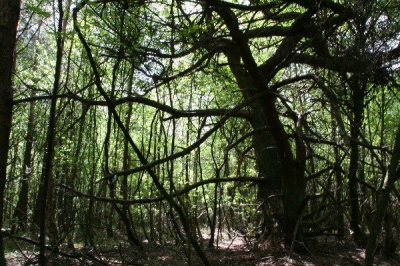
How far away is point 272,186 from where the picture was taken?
591cm

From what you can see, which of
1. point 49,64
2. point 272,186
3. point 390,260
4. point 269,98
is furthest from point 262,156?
point 49,64

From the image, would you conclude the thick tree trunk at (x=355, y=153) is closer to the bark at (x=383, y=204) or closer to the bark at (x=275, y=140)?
the bark at (x=275, y=140)

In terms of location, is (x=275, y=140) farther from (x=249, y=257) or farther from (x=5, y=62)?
(x=5, y=62)

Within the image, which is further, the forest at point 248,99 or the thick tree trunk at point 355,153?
the thick tree trunk at point 355,153

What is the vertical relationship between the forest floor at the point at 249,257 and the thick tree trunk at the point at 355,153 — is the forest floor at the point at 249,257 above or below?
below

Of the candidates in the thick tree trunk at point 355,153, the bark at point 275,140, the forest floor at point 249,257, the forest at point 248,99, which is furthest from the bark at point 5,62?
the thick tree trunk at point 355,153

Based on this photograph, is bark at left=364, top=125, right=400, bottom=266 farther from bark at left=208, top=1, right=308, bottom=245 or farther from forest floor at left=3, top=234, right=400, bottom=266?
forest floor at left=3, top=234, right=400, bottom=266

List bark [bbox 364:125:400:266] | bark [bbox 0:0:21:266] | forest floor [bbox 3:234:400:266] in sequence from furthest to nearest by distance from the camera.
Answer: forest floor [bbox 3:234:400:266]
bark [bbox 0:0:21:266]
bark [bbox 364:125:400:266]

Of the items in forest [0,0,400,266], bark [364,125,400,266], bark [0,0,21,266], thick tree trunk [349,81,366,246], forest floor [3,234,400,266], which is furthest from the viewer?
forest floor [3,234,400,266]

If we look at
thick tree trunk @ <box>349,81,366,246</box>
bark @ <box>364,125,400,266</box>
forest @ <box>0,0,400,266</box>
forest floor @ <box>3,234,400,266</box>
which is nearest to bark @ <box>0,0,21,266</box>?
forest @ <box>0,0,400,266</box>

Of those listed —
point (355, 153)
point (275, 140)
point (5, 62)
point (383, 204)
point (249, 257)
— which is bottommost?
point (249, 257)

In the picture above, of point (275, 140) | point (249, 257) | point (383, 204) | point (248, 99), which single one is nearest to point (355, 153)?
point (275, 140)

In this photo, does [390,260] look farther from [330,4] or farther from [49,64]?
[49,64]

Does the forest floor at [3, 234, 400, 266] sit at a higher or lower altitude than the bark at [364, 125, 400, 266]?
lower
